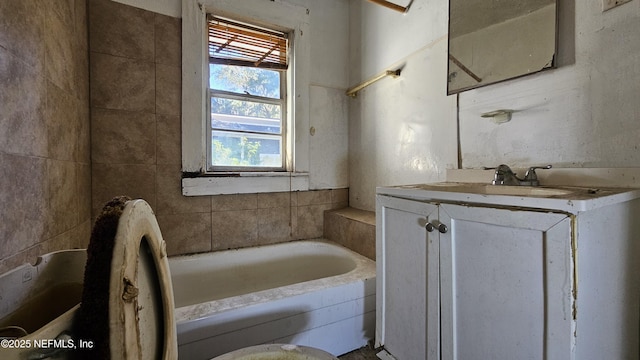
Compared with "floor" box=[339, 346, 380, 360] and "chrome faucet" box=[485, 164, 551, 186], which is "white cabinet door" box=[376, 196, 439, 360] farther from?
"chrome faucet" box=[485, 164, 551, 186]

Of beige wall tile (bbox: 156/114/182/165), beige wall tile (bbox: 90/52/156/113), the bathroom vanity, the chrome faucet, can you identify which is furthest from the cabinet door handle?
beige wall tile (bbox: 90/52/156/113)

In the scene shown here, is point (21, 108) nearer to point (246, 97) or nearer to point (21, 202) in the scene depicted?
point (21, 202)

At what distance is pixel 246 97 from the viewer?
2.04 m

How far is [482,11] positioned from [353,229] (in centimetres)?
143

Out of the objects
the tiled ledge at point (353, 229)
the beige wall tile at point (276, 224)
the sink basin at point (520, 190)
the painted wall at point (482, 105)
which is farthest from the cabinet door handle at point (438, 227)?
the beige wall tile at point (276, 224)

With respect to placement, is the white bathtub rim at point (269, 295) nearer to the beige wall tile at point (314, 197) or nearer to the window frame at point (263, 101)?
the beige wall tile at point (314, 197)

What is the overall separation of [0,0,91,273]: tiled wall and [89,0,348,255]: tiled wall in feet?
0.54

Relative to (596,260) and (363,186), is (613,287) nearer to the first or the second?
(596,260)

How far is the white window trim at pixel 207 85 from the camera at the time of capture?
5.92 feet

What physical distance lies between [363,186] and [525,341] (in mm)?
1553

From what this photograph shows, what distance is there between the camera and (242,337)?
120 centimetres

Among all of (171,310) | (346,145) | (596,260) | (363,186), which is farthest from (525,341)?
(346,145)

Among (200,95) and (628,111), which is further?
(200,95)

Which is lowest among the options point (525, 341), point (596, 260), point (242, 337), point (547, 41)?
point (242, 337)
